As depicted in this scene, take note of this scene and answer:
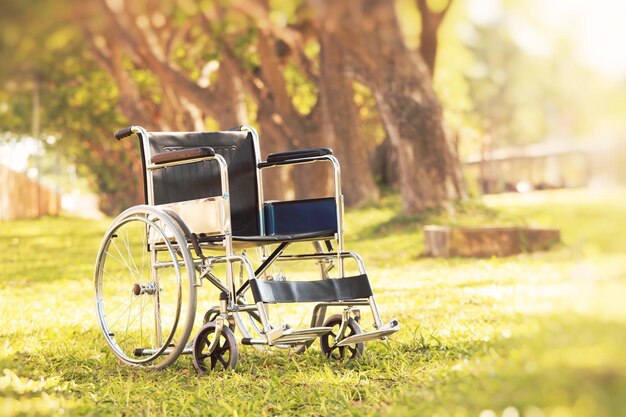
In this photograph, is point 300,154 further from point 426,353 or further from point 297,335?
point 426,353

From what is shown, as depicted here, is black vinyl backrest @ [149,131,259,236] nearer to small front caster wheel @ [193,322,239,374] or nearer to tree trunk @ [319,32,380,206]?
small front caster wheel @ [193,322,239,374]

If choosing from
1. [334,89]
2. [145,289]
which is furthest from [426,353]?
[334,89]

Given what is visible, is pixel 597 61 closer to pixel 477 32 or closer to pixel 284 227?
pixel 477 32

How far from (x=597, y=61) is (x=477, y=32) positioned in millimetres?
301

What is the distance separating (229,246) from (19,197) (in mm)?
22471

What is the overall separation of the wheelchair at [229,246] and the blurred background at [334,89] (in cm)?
54

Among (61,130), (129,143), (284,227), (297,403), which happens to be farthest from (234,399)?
(61,130)

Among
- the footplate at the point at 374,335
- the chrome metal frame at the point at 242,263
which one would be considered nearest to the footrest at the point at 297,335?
the chrome metal frame at the point at 242,263

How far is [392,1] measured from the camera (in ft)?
2.08

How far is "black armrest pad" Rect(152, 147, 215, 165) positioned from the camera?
3465mm

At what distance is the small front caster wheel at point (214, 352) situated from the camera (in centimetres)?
349

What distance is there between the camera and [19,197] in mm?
24719

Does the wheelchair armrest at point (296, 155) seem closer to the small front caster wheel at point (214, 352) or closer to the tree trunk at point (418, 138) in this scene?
the small front caster wheel at point (214, 352)

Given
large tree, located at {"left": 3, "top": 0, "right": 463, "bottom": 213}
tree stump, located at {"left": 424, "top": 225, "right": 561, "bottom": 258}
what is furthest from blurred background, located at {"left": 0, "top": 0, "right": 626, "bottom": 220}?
tree stump, located at {"left": 424, "top": 225, "right": 561, "bottom": 258}
